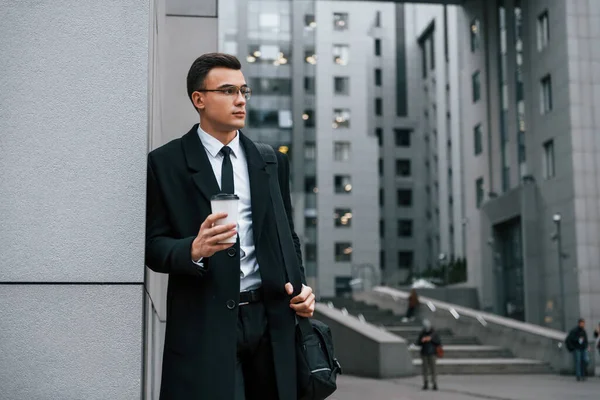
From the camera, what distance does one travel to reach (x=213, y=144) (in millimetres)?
3680

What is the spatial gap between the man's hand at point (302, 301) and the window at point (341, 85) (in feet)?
248

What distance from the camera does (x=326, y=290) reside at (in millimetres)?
74062

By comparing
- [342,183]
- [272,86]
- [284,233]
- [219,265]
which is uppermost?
[272,86]

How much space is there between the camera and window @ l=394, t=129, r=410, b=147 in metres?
87.0

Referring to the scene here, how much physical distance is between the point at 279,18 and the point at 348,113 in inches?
416

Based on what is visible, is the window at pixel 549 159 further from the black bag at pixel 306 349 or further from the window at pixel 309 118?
the window at pixel 309 118

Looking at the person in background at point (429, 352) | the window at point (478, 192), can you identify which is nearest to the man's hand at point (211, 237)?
the person in background at point (429, 352)

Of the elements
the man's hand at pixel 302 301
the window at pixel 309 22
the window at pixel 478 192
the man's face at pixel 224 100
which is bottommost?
the man's hand at pixel 302 301

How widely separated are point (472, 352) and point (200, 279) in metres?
24.8

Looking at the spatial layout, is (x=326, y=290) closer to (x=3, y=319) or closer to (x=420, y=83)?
(x=420, y=83)

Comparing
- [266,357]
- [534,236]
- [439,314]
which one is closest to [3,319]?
[266,357]

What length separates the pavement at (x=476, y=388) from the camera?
16.7 m

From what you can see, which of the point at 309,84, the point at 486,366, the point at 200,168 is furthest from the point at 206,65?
the point at 309,84

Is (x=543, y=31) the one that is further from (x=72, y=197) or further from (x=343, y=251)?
(x=343, y=251)
